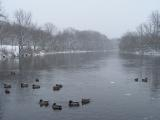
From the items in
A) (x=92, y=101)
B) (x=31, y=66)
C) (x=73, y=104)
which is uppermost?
(x=31, y=66)

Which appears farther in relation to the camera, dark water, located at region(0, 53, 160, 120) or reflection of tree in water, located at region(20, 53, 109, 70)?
reflection of tree in water, located at region(20, 53, 109, 70)

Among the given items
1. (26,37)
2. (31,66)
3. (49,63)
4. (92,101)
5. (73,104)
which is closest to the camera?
(73,104)

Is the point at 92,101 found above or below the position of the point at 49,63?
below

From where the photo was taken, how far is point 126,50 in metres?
183

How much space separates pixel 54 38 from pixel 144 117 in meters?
163

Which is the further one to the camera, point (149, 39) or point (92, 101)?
point (149, 39)

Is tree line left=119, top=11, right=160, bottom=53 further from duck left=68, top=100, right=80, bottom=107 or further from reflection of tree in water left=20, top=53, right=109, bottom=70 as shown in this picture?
duck left=68, top=100, right=80, bottom=107

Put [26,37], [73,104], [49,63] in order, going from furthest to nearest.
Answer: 1. [26,37]
2. [49,63]
3. [73,104]

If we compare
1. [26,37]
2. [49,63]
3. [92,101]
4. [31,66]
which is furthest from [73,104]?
[26,37]

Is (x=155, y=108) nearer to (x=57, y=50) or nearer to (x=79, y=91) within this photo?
(x=79, y=91)

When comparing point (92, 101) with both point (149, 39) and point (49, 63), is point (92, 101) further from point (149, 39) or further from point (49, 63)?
point (149, 39)

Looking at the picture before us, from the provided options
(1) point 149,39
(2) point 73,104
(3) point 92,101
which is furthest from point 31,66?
(1) point 149,39

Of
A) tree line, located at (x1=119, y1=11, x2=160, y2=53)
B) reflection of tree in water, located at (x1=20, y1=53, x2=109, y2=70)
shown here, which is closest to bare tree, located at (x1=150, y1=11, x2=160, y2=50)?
tree line, located at (x1=119, y1=11, x2=160, y2=53)

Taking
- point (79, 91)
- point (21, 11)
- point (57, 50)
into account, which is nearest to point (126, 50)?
point (57, 50)
